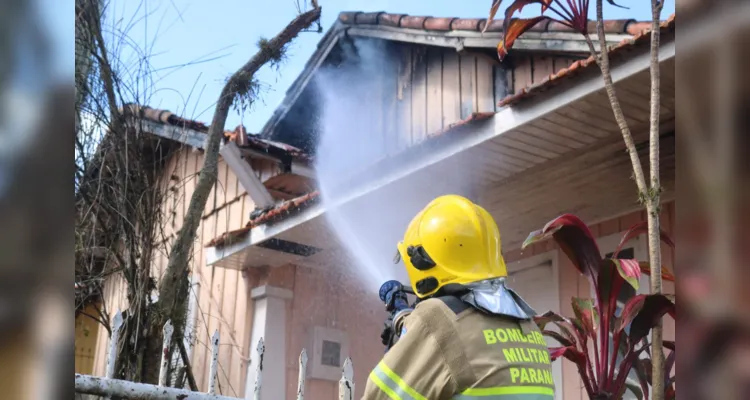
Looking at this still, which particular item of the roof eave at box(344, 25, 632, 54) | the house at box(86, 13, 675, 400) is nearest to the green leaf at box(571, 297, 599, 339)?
the house at box(86, 13, 675, 400)

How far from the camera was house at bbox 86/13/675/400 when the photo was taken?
4.39 metres

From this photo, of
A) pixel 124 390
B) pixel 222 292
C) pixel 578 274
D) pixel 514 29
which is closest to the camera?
pixel 124 390

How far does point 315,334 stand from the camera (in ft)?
25.1

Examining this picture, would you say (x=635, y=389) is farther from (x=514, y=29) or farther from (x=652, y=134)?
(x=514, y=29)

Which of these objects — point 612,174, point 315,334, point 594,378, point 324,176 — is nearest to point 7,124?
point 594,378

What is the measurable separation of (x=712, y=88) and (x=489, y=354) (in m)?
1.36

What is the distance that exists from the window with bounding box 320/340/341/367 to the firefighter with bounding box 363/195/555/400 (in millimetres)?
5480

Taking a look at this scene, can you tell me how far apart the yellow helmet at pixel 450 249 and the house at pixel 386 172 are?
1872 millimetres

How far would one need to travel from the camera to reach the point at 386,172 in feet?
16.8

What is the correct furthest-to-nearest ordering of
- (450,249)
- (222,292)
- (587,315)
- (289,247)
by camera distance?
(222,292)
(289,247)
(587,315)
(450,249)

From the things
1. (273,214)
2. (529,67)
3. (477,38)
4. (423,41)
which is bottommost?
(273,214)

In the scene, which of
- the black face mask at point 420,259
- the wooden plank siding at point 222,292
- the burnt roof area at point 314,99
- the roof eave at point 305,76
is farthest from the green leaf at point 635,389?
the roof eave at point 305,76

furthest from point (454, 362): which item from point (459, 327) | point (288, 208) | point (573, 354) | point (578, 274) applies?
point (288, 208)

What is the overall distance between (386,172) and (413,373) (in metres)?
3.33
